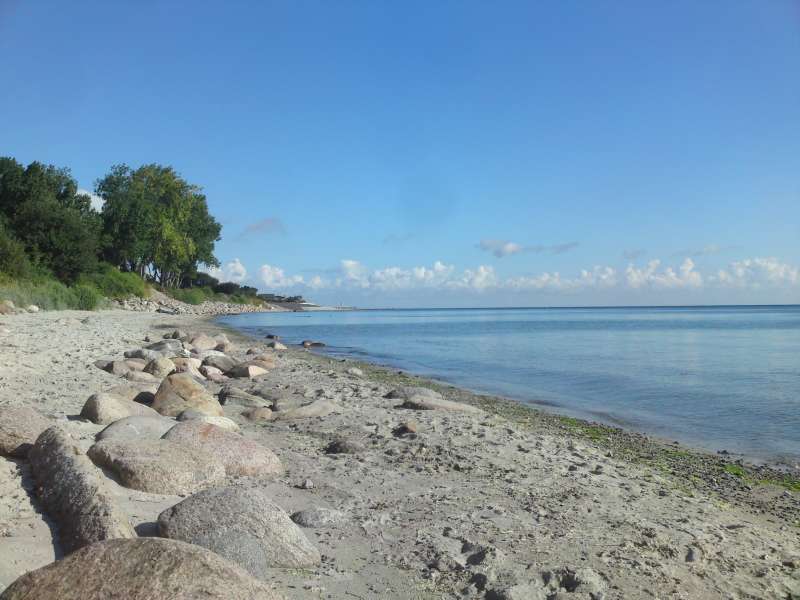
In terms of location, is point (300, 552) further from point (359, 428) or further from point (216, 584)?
point (359, 428)

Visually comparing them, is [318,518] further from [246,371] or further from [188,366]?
[246,371]

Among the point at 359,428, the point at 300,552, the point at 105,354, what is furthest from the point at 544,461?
the point at 105,354

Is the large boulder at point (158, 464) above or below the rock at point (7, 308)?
below

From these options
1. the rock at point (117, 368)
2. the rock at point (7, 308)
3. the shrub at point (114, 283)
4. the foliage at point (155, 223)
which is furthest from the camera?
the foliage at point (155, 223)

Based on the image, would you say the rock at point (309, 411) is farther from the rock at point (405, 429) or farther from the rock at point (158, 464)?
the rock at point (158, 464)

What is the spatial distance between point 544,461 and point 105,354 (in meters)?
12.6

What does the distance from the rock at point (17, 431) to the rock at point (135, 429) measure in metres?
0.63

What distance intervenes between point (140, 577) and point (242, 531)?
5.34ft

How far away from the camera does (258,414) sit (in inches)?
414

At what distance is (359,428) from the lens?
989cm

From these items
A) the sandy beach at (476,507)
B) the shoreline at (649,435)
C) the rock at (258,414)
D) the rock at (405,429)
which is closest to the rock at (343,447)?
the sandy beach at (476,507)

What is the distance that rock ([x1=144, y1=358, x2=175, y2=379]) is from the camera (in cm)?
1362

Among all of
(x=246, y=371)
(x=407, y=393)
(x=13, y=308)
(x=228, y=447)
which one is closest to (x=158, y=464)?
(x=228, y=447)

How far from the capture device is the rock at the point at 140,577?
2855 mm
